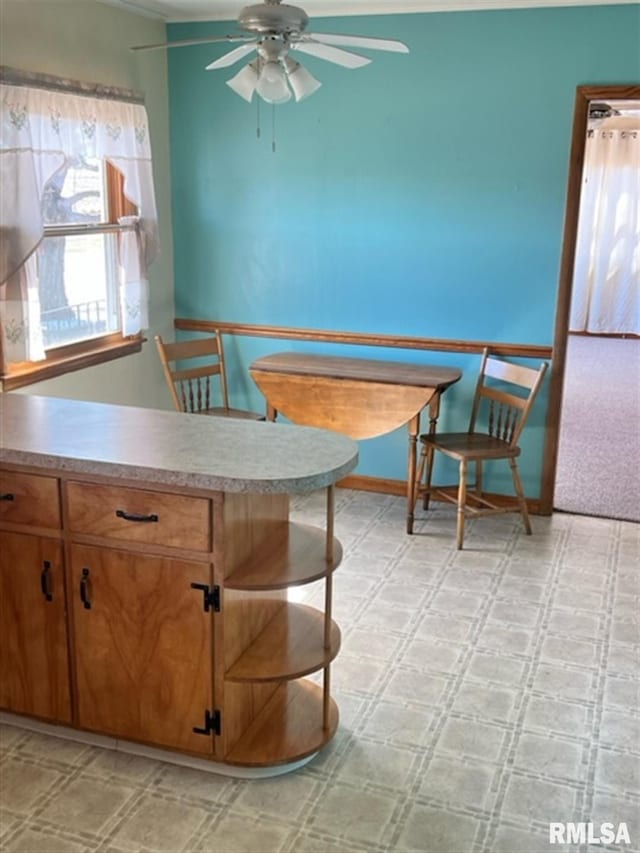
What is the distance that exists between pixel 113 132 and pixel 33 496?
2.20 meters

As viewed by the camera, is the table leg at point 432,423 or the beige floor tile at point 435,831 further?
the table leg at point 432,423

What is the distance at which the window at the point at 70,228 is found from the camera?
10.7 feet

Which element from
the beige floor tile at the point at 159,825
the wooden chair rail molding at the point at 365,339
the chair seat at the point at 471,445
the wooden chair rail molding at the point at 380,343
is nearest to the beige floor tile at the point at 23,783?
the beige floor tile at the point at 159,825

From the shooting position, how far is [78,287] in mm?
3908

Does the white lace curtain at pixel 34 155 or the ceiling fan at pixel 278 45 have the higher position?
the ceiling fan at pixel 278 45

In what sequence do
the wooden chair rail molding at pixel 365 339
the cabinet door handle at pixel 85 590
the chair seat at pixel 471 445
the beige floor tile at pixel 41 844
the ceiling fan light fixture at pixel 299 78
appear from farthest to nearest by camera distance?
the wooden chair rail molding at pixel 365 339 < the chair seat at pixel 471 445 < the ceiling fan light fixture at pixel 299 78 < the cabinet door handle at pixel 85 590 < the beige floor tile at pixel 41 844

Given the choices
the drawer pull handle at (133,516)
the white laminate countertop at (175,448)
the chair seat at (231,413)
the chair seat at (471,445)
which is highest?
the white laminate countertop at (175,448)

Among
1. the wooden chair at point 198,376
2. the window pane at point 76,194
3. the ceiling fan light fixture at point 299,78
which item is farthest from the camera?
the wooden chair at point 198,376

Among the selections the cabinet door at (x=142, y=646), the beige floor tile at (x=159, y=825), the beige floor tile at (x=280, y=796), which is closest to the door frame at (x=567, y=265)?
the beige floor tile at (x=280, y=796)

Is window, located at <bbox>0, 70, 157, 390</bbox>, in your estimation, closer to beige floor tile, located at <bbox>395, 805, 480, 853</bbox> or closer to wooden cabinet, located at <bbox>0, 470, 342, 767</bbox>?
wooden cabinet, located at <bbox>0, 470, 342, 767</bbox>

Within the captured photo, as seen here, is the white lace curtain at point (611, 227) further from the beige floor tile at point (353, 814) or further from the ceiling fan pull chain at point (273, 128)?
the beige floor tile at point (353, 814)

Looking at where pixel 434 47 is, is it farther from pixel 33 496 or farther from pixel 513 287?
pixel 33 496

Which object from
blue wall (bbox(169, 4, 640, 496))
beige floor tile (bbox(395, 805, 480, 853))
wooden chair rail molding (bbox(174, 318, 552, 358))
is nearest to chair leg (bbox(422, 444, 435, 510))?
blue wall (bbox(169, 4, 640, 496))

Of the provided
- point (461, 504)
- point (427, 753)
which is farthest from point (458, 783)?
point (461, 504)
